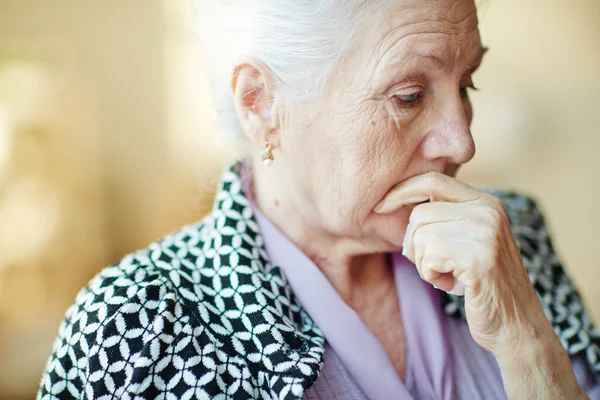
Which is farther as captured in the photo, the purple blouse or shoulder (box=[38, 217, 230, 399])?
the purple blouse

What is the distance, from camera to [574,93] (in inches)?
177

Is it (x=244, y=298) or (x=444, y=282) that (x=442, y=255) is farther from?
(x=244, y=298)

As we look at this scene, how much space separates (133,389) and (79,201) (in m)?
2.96

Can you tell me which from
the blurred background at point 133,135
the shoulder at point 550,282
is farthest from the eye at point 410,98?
the blurred background at point 133,135

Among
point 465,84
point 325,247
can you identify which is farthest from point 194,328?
point 465,84

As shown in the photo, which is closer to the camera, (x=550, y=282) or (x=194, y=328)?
(x=194, y=328)

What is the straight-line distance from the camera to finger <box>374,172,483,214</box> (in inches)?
48.7

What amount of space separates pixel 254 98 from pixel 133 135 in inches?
115

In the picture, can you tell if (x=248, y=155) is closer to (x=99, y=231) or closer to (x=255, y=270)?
(x=255, y=270)

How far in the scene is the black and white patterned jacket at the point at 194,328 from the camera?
1106 millimetres

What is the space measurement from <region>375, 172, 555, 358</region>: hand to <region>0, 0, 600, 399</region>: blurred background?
1741 mm

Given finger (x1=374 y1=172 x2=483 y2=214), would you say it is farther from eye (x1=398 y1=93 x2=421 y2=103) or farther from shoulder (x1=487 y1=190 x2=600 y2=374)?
shoulder (x1=487 y1=190 x2=600 y2=374)

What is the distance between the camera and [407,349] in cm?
143

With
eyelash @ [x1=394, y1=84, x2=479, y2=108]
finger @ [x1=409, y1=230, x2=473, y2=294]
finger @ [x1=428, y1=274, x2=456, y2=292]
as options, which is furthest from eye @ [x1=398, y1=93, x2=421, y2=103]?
finger @ [x1=428, y1=274, x2=456, y2=292]
